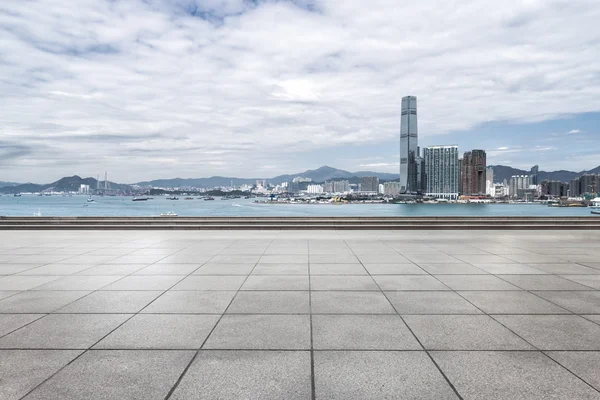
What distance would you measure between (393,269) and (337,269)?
144 centimetres

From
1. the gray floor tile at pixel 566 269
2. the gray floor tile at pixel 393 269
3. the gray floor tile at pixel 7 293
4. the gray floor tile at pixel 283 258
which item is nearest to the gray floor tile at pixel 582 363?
the gray floor tile at pixel 393 269

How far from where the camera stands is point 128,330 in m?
5.42

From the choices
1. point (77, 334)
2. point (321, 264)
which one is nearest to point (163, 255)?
point (321, 264)

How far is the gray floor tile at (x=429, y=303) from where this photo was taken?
246 inches

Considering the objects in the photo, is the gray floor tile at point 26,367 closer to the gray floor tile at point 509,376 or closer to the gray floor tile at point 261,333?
the gray floor tile at point 261,333

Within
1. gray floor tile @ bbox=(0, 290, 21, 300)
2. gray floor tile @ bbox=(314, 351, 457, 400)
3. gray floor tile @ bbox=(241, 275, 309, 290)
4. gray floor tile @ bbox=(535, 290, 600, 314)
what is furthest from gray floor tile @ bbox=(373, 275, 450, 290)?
gray floor tile @ bbox=(0, 290, 21, 300)

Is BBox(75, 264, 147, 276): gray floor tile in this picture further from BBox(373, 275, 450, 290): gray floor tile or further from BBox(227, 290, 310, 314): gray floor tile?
BBox(373, 275, 450, 290): gray floor tile

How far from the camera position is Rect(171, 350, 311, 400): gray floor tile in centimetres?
370

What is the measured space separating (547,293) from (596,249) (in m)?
7.83

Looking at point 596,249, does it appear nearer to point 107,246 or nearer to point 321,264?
point 321,264

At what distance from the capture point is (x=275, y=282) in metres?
8.24

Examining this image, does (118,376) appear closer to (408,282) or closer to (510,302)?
(408,282)

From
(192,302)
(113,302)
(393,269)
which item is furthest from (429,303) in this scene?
(113,302)

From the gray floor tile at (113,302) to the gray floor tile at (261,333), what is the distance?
1.87 meters
